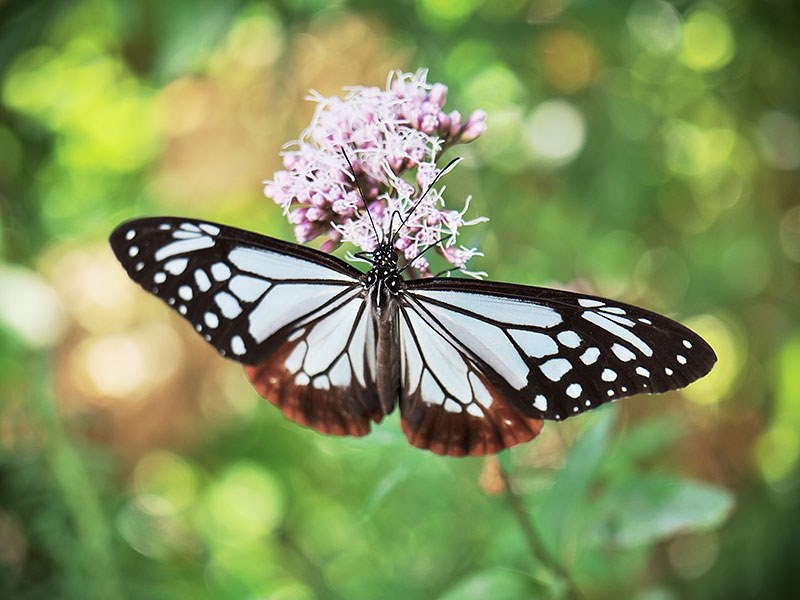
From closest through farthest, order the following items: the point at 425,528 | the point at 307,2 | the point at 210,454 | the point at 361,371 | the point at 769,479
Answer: the point at 361,371
the point at 307,2
the point at 769,479
the point at 425,528
the point at 210,454

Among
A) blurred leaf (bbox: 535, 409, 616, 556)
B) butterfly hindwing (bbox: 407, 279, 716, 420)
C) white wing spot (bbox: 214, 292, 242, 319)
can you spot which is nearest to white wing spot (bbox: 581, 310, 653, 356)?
butterfly hindwing (bbox: 407, 279, 716, 420)

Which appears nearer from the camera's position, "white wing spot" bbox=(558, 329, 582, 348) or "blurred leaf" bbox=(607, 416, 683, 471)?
"white wing spot" bbox=(558, 329, 582, 348)

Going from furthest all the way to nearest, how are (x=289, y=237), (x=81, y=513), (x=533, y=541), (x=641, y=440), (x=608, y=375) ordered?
(x=289, y=237), (x=81, y=513), (x=641, y=440), (x=533, y=541), (x=608, y=375)

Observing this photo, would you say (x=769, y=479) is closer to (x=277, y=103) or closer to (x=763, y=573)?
(x=763, y=573)

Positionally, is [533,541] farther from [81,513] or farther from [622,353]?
[81,513]

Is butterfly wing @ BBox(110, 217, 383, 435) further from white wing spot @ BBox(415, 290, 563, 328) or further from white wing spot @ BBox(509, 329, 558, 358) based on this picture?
white wing spot @ BBox(509, 329, 558, 358)

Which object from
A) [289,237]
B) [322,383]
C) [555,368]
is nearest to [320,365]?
[322,383]

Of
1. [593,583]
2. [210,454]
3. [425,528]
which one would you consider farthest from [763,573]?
Answer: [210,454]

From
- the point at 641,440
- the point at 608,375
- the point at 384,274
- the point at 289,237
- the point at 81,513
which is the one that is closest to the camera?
the point at 608,375
